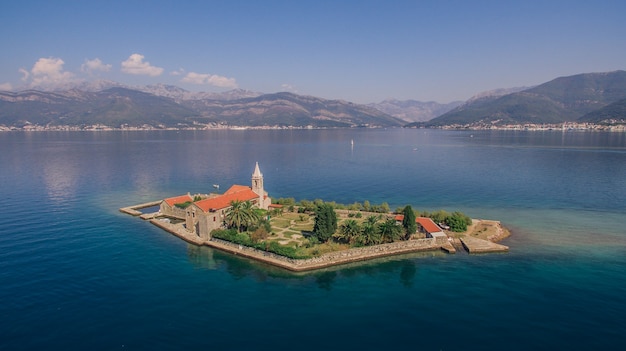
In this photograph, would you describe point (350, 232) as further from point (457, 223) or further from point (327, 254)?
point (457, 223)

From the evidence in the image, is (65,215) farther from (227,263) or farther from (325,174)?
(325,174)

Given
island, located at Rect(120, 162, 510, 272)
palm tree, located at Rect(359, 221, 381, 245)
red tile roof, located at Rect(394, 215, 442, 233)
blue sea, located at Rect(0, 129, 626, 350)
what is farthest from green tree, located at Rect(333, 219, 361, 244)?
red tile roof, located at Rect(394, 215, 442, 233)

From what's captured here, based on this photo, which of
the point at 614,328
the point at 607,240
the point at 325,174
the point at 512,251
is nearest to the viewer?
the point at 614,328

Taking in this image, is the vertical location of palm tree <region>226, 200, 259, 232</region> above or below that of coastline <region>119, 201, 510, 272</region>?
above

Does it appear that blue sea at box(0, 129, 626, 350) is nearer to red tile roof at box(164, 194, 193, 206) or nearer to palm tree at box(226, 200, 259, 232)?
palm tree at box(226, 200, 259, 232)

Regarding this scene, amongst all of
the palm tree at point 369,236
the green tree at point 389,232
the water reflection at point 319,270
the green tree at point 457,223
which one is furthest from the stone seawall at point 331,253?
the green tree at point 457,223

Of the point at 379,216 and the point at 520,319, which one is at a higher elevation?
the point at 379,216

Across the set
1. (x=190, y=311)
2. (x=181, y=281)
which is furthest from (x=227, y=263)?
(x=190, y=311)

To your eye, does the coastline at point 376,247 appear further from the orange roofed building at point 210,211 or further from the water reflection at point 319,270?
the orange roofed building at point 210,211
